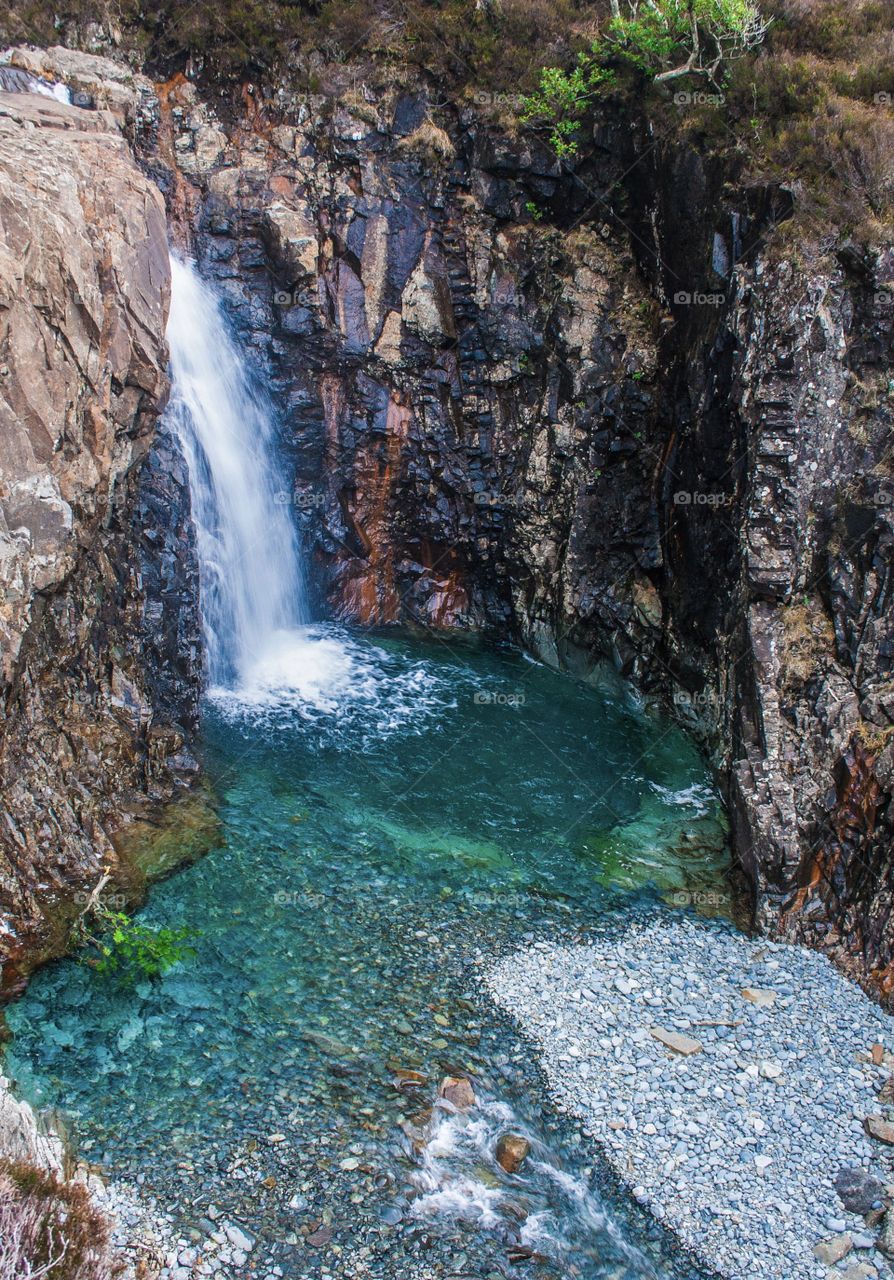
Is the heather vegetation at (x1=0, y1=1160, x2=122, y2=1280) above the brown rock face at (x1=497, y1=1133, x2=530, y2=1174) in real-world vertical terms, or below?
above

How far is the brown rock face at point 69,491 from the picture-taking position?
471 inches

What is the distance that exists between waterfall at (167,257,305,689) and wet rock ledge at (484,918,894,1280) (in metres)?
11.2

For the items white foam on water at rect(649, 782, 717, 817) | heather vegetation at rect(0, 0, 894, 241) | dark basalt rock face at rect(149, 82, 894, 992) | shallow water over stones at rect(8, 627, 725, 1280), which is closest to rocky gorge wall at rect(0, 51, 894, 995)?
dark basalt rock face at rect(149, 82, 894, 992)

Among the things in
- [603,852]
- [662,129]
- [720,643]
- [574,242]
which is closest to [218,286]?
[574,242]

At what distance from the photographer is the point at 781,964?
Answer: 13070 mm

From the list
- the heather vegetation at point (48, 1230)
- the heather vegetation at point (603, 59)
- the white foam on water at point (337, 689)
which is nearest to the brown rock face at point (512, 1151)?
the heather vegetation at point (48, 1230)

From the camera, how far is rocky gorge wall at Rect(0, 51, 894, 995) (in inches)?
569

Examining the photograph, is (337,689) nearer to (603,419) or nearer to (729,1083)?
(603,419)

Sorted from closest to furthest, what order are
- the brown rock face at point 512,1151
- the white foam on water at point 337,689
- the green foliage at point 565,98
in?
the brown rock face at point 512,1151 → the white foam on water at point 337,689 → the green foliage at point 565,98

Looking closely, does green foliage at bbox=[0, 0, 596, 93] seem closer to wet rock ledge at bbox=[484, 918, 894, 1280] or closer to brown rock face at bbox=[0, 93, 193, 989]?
brown rock face at bbox=[0, 93, 193, 989]

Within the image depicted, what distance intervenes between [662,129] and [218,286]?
10.6 meters

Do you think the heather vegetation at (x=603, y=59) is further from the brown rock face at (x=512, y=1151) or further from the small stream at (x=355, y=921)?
the brown rock face at (x=512, y=1151)

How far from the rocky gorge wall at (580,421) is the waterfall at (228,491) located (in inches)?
30.7

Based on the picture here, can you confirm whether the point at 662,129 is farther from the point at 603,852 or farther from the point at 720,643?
the point at 603,852
